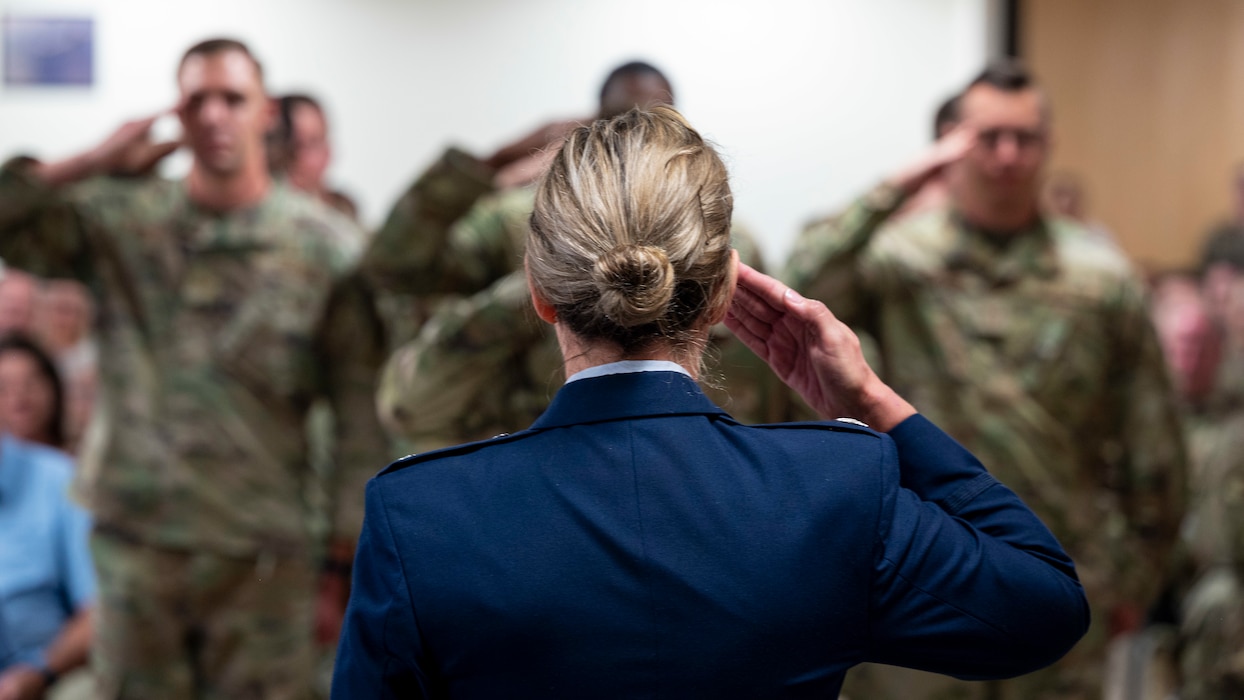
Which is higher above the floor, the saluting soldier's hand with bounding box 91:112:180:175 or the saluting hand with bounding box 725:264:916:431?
the saluting hand with bounding box 725:264:916:431

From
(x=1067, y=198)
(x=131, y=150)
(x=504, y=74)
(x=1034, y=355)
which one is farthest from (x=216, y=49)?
(x=1067, y=198)

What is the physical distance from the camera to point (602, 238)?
99 centimetres

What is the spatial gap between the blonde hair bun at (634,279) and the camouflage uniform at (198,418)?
2.00 metres

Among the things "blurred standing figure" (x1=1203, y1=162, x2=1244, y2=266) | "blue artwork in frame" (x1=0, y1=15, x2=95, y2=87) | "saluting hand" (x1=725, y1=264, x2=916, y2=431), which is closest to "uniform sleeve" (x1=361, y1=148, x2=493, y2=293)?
"saluting hand" (x1=725, y1=264, x2=916, y2=431)

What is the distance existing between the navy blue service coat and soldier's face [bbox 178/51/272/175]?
2057mm

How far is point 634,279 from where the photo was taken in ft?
3.20

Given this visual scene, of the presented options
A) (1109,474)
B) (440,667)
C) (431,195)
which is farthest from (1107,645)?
(440,667)

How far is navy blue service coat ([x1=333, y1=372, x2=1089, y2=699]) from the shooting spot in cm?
96

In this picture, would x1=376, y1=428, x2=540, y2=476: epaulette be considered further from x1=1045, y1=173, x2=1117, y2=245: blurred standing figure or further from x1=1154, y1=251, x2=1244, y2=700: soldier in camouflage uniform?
x1=1045, y1=173, x2=1117, y2=245: blurred standing figure

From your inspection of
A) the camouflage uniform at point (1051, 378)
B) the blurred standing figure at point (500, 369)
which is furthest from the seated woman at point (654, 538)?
the camouflage uniform at point (1051, 378)

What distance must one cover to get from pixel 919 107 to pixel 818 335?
3.75 m

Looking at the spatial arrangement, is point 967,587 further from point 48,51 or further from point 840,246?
point 48,51

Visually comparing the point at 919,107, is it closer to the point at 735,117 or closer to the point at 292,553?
the point at 735,117

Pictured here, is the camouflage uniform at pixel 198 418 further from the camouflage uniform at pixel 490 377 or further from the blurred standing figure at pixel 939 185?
the blurred standing figure at pixel 939 185
